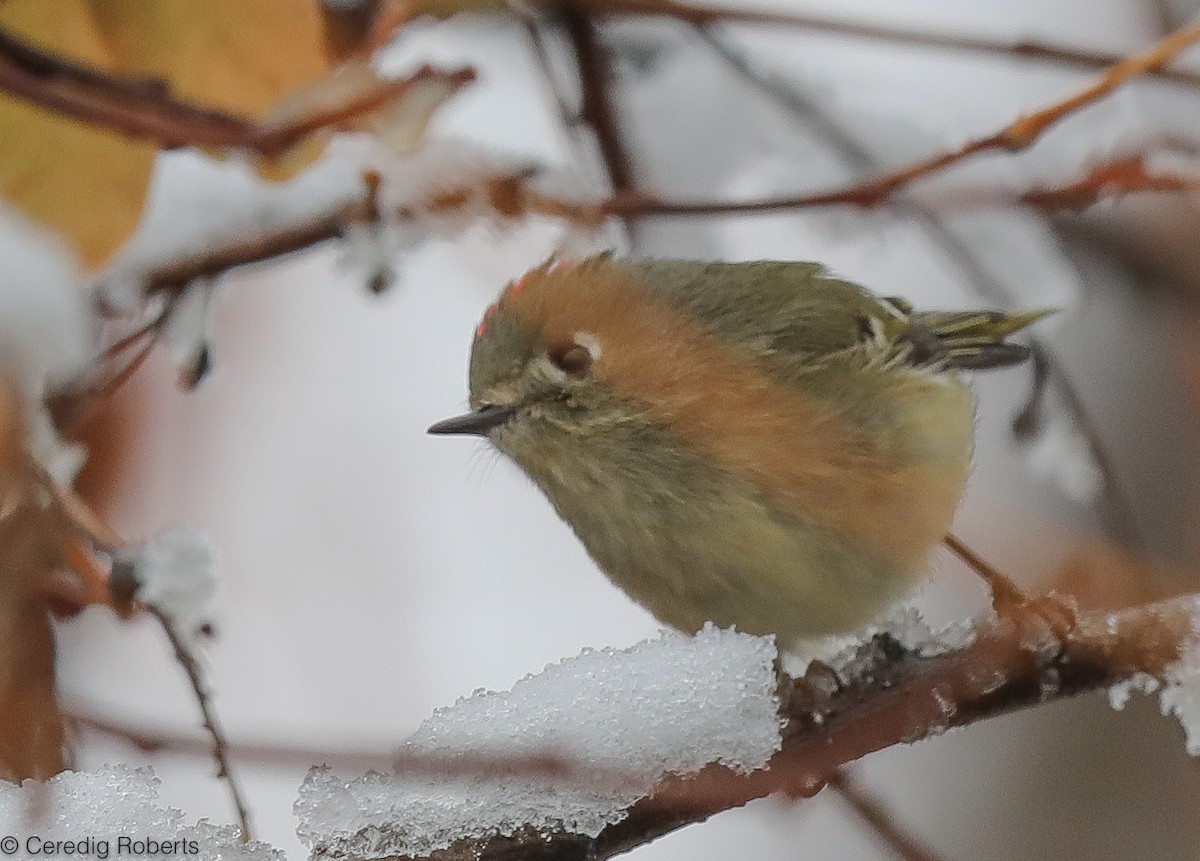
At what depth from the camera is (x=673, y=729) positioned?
371 mm

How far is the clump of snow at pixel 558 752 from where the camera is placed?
13.7 inches

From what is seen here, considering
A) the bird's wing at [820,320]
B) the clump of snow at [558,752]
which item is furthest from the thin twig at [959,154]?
the clump of snow at [558,752]

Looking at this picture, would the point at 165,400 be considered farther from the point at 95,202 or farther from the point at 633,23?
the point at 633,23

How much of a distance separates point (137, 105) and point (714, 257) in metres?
0.36

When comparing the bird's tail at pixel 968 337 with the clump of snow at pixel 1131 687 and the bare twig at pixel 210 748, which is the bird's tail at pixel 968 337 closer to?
the clump of snow at pixel 1131 687

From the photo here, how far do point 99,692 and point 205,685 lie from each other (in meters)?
0.07

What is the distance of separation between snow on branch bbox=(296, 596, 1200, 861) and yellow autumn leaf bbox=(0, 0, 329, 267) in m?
0.28

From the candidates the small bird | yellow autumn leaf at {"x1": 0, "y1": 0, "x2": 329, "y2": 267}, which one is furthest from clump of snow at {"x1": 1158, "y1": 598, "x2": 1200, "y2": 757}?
yellow autumn leaf at {"x1": 0, "y1": 0, "x2": 329, "y2": 267}

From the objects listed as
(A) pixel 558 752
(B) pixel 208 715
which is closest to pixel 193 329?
(B) pixel 208 715

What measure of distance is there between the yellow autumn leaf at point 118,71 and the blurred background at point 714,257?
0.10 metres

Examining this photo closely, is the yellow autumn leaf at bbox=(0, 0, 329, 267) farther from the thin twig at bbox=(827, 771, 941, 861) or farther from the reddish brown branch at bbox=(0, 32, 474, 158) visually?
the thin twig at bbox=(827, 771, 941, 861)

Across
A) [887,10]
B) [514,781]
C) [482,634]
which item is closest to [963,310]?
[887,10]

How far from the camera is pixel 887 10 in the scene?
73cm

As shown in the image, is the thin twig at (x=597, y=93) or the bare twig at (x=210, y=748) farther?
the thin twig at (x=597, y=93)
